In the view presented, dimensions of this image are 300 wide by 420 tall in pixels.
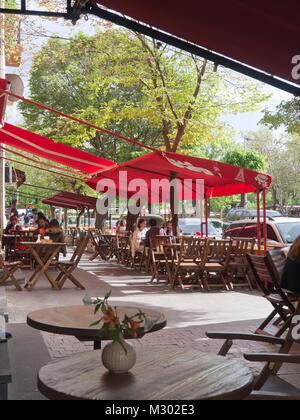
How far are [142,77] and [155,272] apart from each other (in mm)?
6857

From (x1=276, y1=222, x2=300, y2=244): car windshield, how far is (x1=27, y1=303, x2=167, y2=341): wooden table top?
295 inches

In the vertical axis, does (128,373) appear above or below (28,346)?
above

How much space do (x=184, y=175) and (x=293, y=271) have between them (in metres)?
7.75

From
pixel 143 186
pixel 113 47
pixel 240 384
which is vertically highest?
pixel 113 47

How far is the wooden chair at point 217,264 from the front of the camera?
10.7 m

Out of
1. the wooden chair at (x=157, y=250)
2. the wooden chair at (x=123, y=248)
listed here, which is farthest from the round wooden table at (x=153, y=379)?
the wooden chair at (x=123, y=248)

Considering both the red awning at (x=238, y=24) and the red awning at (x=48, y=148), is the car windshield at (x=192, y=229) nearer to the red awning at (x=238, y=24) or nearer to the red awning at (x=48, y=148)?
the red awning at (x=48, y=148)

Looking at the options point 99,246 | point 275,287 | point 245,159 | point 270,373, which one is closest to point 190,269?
point 275,287

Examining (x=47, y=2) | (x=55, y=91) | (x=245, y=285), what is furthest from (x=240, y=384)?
(x=55, y=91)

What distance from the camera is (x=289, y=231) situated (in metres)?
11.4

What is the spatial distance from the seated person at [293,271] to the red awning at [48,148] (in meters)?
6.33

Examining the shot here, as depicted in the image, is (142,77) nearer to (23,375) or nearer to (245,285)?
(245,285)

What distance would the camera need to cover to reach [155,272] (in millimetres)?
11750

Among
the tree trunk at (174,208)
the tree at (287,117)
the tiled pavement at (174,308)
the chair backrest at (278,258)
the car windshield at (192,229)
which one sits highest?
the tree at (287,117)
